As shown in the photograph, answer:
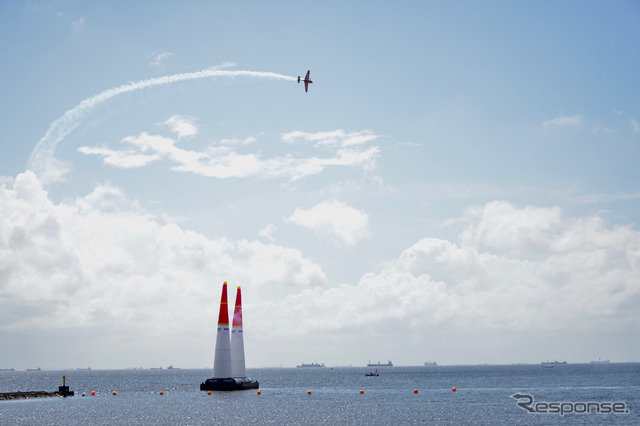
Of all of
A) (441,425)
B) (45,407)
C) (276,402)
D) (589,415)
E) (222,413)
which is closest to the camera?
(441,425)

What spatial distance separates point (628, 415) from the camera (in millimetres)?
77688

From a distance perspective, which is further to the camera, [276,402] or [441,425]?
[276,402]

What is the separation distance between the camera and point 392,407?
308 feet

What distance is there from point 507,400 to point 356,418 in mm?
37248

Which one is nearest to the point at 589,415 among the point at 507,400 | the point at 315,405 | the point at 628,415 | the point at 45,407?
the point at 628,415

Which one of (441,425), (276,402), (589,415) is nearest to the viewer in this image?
(441,425)

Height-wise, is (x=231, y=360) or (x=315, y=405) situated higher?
(x=231, y=360)

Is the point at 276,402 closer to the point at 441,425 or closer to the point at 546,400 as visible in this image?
the point at 441,425

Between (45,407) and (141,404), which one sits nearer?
(45,407)

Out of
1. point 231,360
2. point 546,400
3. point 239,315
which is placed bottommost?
point 546,400

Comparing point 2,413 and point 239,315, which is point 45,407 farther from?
point 239,315

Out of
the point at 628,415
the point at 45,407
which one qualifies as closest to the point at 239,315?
the point at 45,407

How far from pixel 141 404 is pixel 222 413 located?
2617 centimetres

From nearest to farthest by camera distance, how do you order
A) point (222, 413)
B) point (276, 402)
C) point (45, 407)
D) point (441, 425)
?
1. point (441, 425)
2. point (222, 413)
3. point (45, 407)
4. point (276, 402)
